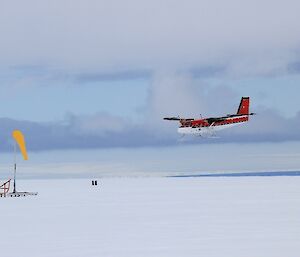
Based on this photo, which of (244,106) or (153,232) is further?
(244,106)

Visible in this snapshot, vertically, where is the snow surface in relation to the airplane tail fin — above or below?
below

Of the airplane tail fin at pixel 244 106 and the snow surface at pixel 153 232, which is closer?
the snow surface at pixel 153 232

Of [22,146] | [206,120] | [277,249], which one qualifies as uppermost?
[206,120]

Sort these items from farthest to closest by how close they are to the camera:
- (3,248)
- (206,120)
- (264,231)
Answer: (206,120)
(264,231)
(3,248)

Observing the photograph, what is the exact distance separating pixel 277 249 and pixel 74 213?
979 inches

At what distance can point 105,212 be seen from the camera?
171 ft

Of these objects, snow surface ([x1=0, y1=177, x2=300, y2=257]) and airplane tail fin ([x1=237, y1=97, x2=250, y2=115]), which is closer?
snow surface ([x1=0, y1=177, x2=300, y2=257])

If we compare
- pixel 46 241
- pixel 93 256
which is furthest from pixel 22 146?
pixel 93 256

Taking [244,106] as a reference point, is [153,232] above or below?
below

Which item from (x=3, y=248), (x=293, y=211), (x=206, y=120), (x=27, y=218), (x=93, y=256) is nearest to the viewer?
(x=93, y=256)

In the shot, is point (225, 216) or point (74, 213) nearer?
point (225, 216)

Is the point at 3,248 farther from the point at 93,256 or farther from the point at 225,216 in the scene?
the point at 225,216

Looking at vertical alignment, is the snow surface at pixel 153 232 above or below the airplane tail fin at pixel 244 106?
below

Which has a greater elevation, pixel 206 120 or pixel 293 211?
pixel 206 120
